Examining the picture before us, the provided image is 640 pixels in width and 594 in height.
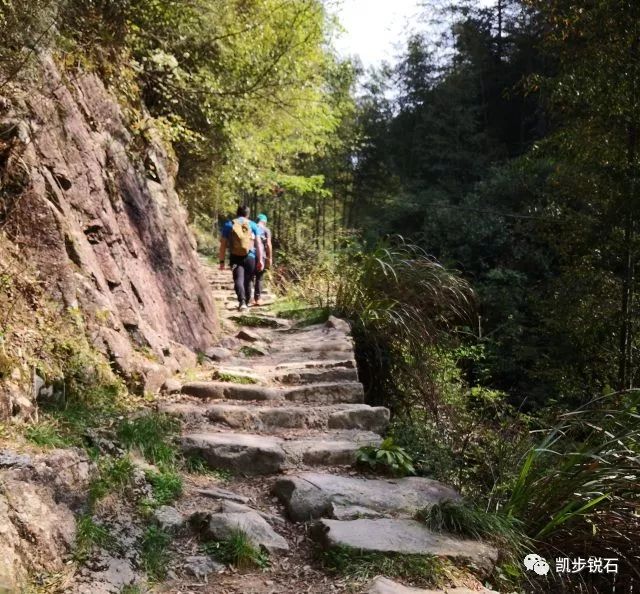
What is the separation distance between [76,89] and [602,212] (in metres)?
5.59

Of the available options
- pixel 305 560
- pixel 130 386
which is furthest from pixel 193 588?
pixel 130 386

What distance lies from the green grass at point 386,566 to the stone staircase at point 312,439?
0.05m

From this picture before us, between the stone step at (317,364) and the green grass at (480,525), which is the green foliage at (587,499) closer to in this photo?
the green grass at (480,525)

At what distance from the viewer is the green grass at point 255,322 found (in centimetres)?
777

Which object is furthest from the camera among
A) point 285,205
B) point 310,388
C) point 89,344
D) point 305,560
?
point 285,205

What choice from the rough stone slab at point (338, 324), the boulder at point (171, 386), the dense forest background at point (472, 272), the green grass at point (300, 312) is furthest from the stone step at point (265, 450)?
the green grass at point (300, 312)

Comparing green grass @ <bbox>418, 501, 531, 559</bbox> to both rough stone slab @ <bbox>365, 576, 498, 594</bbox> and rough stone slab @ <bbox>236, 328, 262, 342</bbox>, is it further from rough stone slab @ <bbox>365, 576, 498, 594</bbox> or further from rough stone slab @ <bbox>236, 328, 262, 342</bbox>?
rough stone slab @ <bbox>236, 328, 262, 342</bbox>

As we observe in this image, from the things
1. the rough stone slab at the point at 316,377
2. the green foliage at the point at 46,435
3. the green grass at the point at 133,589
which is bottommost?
the green grass at the point at 133,589

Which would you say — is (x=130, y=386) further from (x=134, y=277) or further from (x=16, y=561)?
(x=16, y=561)

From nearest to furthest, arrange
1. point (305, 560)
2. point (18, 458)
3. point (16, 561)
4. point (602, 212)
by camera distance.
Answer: point (16, 561), point (18, 458), point (305, 560), point (602, 212)

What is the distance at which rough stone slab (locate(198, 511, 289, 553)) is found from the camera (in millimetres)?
2660

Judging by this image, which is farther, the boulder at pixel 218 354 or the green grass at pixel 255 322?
the green grass at pixel 255 322

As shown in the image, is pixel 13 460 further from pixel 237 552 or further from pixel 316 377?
pixel 316 377

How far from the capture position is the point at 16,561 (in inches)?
77.0
